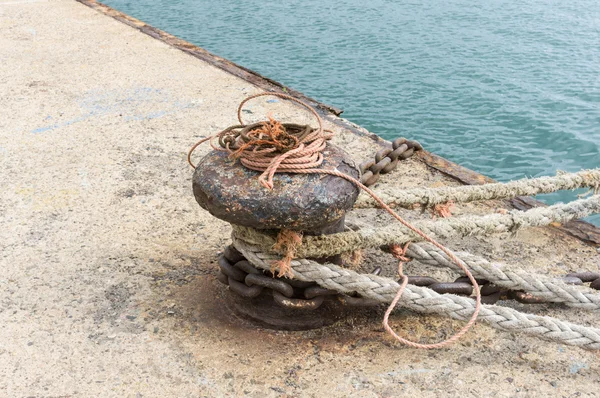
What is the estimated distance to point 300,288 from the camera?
7.66ft

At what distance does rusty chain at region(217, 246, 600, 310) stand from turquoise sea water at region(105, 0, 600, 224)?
2472 millimetres

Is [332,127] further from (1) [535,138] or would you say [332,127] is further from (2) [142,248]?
(1) [535,138]

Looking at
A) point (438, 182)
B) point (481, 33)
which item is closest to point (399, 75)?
point (481, 33)

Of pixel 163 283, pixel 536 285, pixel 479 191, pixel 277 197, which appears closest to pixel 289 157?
pixel 277 197

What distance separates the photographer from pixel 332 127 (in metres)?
4.20

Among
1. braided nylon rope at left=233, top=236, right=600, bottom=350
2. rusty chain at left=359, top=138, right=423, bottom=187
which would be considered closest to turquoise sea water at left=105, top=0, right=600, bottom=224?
rusty chain at left=359, top=138, right=423, bottom=187

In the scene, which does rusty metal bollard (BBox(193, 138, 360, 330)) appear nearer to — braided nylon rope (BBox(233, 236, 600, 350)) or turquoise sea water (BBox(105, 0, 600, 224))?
Result: braided nylon rope (BBox(233, 236, 600, 350))

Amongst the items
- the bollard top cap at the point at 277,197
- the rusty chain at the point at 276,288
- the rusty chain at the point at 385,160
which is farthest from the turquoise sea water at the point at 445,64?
the bollard top cap at the point at 277,197

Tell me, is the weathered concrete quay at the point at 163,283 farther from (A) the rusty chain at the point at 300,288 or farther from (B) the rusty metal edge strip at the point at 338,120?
(A) the rusty chain at the point at 300,288

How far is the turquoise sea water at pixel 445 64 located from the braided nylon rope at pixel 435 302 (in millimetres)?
2584

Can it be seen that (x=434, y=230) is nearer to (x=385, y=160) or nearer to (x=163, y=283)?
(x=385, y=160)

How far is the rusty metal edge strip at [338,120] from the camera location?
3100 millimetres

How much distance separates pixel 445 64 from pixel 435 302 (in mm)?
5652

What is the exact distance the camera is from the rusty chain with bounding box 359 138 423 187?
11.3 ft
